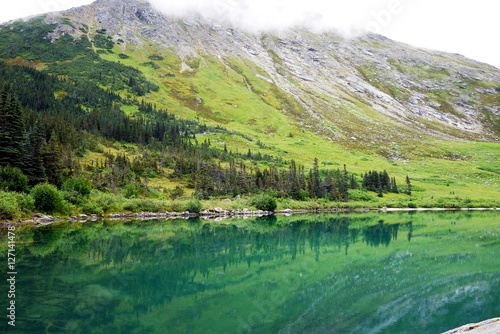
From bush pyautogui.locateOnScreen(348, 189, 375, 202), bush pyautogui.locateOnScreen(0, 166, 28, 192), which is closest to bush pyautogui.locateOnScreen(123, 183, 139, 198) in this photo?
bush pyautogui.locateOnScreen(0, 166, 28, 192)

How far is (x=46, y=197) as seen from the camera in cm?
3534

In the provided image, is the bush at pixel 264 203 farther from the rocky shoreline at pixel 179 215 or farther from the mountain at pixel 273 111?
the mountain at pixel 273 111

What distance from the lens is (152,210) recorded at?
4966 cm

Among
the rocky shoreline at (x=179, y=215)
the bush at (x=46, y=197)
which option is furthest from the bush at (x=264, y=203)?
the bush at (x=46, y=197)

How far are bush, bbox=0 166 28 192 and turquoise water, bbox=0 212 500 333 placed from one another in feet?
28.8

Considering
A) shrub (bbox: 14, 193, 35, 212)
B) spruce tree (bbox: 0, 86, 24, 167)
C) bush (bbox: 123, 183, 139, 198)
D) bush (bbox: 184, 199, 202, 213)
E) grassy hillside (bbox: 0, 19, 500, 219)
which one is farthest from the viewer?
grassy hillside (bbox: 0, 19, 500, 219)

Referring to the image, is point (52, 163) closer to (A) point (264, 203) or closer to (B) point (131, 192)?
(B) point (131, 192)

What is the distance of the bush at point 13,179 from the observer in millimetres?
34562

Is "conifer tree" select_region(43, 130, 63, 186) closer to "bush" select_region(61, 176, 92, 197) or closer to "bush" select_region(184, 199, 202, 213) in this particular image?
"bush" select_region(61, 176, 92, 197)

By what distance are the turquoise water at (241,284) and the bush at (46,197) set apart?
226 inches

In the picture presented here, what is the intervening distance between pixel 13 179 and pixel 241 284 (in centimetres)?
3473

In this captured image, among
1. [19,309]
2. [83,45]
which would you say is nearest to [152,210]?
[19,309]

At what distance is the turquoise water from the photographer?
11.3m

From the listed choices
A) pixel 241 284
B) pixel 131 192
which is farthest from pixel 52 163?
pixel 241 284
